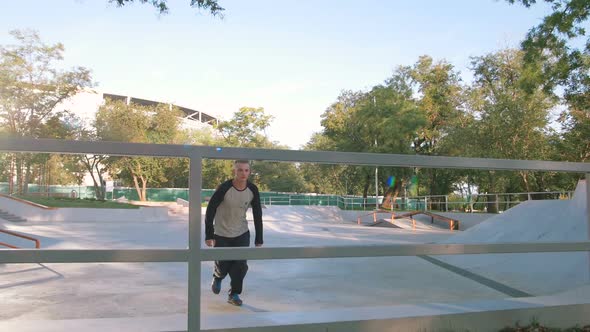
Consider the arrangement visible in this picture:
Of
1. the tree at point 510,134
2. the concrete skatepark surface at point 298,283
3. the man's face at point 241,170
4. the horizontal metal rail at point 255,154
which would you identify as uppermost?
the tree at point 510,134

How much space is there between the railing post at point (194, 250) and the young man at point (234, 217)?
4.87ft

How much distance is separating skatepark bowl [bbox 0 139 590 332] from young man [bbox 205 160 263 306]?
0.33 meters

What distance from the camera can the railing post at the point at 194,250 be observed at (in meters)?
2.55

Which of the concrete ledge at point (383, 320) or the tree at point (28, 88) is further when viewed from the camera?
the tree at point (28, 88)

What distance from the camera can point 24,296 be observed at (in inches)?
202

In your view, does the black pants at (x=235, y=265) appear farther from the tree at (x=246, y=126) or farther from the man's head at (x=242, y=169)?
A: the tree at (x=246, y=126)

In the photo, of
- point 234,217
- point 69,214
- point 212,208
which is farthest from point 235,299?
point 69,214

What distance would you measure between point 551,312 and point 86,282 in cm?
541

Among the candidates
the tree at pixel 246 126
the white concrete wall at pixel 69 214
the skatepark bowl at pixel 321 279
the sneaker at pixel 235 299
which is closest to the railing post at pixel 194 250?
the skatepark bowl at pixel 321 279

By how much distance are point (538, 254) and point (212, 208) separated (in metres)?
5.19

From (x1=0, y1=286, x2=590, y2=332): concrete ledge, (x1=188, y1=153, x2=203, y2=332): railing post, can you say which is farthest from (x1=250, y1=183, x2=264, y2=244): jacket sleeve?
(x1=188, y1=153, x2=203, y2=332): railing post

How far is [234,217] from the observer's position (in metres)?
4.41

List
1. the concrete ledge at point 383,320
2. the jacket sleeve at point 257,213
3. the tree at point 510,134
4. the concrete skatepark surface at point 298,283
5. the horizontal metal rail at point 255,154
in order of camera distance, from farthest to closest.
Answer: the tree at point 510,134, the concrete skatepark surface at point 298,283, the jacket sleeve at point 257,213, the concrete ledge at point 383,320, the horizontal metal rail at point 255,154

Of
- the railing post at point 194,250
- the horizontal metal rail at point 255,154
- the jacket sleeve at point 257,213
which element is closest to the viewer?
the horizontal metal rail at point 255,154
